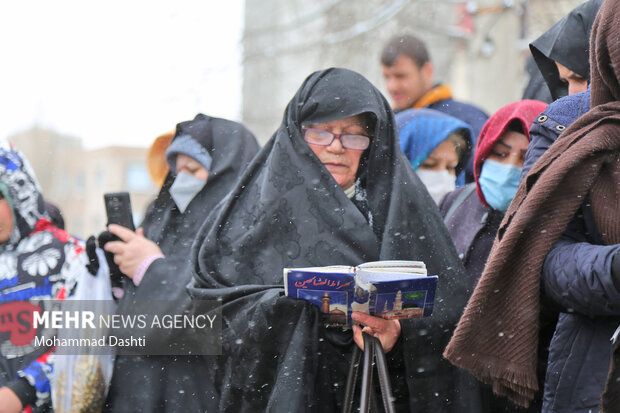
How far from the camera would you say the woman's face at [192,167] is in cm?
442

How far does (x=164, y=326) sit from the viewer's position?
385 centimetres

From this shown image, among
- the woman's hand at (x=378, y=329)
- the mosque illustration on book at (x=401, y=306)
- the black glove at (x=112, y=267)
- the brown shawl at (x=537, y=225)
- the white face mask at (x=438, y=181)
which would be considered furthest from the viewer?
the white face mask at (x=438, y=181)

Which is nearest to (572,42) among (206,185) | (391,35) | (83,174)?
(206,185)

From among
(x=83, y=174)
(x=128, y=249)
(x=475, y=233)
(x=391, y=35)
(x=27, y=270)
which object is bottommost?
(x=83, y=174)

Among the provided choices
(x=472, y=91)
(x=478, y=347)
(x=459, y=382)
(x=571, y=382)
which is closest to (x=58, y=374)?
(x=459, y=382)

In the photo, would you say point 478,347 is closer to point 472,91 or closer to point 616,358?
point 616,358

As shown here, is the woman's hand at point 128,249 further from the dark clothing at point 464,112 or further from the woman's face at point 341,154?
the dark clothing at point 464,112

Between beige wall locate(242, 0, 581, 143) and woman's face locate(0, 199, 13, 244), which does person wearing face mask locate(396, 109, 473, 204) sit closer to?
woman's face locate(0, 199, 13, 244)

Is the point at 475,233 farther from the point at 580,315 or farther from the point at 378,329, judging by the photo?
the point at 580,315

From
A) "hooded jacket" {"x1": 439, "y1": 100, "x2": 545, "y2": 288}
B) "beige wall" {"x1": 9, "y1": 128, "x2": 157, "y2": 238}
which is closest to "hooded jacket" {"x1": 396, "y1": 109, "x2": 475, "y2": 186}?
"hooded jacket" {"x1": 439, "y1": 100, "x2": 545, "y2": 288}

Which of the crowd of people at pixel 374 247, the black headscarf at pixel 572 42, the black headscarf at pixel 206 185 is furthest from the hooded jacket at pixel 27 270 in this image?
the black headscarf at pixel 572 42

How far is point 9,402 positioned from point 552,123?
2749mm

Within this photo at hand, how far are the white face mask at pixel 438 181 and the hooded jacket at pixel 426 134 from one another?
2.9 inches

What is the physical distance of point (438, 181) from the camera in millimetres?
4562
